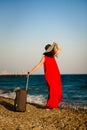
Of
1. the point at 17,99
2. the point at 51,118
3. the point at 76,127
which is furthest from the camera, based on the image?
the point at 17,99

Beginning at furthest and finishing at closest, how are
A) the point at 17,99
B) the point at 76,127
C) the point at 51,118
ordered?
1. the point at 17,99
2. the point at 51,118
3. the point at 76,127

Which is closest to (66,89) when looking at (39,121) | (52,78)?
(52,78)

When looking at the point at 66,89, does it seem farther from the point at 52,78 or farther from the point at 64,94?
the point at 52,78

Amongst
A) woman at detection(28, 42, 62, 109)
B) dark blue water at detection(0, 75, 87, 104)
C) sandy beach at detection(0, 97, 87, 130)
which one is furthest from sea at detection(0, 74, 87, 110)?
sandy beach at detection(0, 97, 87, 130)

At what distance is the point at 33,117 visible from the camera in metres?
7.23

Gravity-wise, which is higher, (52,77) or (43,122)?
(52,77)

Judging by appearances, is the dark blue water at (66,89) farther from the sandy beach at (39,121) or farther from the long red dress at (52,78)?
the sandy beach at (39,121)

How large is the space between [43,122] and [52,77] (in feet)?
5.55

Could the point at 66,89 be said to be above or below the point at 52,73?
below

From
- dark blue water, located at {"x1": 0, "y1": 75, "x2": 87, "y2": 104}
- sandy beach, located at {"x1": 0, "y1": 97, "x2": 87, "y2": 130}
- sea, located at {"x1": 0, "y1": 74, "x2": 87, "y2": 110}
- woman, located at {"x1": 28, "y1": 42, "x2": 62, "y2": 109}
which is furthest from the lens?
dark blue water, located at {"x1": 0, "y1": 75, "x2": 87, "y2": 104}

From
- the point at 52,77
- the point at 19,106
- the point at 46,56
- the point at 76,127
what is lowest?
the point at 76,127

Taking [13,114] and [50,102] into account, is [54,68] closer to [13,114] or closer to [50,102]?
[50,102]

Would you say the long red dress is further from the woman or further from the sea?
the sea

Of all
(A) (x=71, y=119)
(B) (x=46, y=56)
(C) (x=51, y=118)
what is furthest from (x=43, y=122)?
(B) (x=46, y=56)
